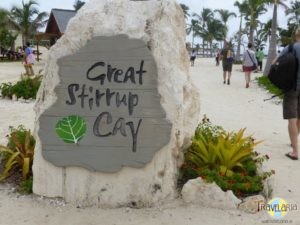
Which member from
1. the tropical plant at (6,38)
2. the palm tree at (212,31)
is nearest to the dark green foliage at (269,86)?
the tropical plant at (6,38)

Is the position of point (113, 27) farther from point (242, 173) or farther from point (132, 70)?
point (242, 173)

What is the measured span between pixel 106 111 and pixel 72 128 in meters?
0.40

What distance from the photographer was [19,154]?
534 cm

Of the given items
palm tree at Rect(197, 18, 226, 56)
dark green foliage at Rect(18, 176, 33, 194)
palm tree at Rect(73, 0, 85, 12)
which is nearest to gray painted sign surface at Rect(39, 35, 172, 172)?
dark green foliage at Rect(18, 176, 33, 194)

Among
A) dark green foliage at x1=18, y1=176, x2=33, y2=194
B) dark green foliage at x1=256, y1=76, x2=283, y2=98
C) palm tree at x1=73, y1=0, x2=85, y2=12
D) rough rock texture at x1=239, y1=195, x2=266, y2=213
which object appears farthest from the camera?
palm tree at x1=73, y1=0, x2=85, y2=12

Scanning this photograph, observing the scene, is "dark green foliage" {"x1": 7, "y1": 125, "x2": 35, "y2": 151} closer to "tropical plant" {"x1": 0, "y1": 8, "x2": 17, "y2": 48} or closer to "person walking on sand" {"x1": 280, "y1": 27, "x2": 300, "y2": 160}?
"person walking on sand" {"x1": 280, "y1": 27, "x2": 300, "y2": 160}

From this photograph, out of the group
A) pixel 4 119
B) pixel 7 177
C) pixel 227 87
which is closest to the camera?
pixel 7 177

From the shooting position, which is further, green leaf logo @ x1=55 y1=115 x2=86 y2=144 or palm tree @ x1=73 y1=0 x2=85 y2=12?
palm tree @ x1=73 y1=0 x2=85 y2=12

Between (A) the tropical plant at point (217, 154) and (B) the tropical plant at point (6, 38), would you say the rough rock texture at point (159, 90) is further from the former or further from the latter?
(B) the tropical plant at point (6, 38)

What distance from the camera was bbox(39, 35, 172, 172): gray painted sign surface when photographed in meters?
4.55

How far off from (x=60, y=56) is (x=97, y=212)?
1.65 metres

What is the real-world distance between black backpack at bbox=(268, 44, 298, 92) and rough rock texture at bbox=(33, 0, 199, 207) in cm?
183

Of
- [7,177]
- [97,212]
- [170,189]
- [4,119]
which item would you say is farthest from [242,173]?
[4,119]

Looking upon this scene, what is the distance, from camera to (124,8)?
4.75 meters
